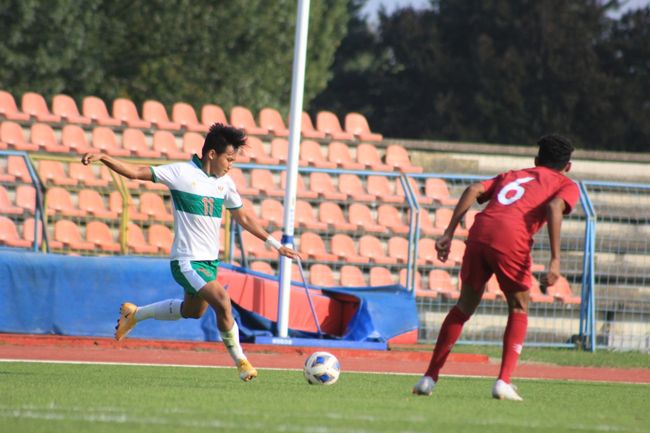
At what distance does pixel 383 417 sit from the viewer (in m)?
7.78

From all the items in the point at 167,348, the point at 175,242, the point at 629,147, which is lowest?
the point at 167,348

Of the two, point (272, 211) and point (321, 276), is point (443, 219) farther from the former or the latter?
point (272, 211)

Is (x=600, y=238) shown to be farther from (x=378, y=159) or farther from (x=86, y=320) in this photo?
(x=86, y=320)

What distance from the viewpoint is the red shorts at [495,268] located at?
9.26 m

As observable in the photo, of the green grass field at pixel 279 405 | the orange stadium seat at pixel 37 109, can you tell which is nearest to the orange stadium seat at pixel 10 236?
the orange stadium seat at pixel 37 109

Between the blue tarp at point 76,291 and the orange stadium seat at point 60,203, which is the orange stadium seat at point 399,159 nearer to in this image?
the orange stadium seat at point 60,203

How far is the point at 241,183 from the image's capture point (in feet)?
63.9

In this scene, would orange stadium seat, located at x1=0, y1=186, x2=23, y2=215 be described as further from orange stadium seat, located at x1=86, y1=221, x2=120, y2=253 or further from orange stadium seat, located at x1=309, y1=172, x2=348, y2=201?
orange stadium seat, located at x1=309, y1=172, x2=348, y2=201

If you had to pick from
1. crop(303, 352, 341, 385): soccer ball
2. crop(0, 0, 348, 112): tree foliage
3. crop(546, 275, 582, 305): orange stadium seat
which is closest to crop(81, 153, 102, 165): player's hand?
crop(303, 352, 341, 385): soccer ball

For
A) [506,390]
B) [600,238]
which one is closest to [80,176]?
[600,238]

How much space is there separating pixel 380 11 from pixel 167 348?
3413 cm

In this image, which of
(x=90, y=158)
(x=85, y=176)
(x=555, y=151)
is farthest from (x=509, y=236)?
(x=85, y=176)

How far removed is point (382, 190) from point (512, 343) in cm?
1077

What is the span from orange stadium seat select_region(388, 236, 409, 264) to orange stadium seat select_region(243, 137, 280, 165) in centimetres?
288
